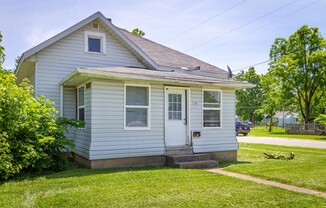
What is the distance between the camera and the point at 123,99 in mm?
8781

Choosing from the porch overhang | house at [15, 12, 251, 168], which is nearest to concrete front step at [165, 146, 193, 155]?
house at [15, 12, 251, 168]

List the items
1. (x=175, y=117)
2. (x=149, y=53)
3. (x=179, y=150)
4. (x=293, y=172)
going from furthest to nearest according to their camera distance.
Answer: (x=149, y=53)
(x=175, y=117)
(x=179, y=150)
(x=293, y=172)

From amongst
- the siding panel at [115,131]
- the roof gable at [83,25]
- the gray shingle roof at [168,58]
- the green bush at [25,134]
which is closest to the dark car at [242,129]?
the gray shingle roof at [168,58]

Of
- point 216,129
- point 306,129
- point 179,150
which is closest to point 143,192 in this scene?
point 179,150

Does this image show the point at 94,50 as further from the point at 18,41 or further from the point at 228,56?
the point at 228,56

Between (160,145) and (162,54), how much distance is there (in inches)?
244

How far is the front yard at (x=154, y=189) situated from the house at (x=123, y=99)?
118 centimetres

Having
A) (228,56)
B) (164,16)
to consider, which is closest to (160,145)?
(164,16)

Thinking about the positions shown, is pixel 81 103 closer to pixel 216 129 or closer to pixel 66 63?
pixel 66 63

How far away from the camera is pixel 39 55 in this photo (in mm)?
10234

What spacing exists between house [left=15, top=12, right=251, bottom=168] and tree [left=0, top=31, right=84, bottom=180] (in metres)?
0.96

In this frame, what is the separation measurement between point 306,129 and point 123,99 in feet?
87.3

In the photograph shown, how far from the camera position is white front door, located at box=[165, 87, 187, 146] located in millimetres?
9609

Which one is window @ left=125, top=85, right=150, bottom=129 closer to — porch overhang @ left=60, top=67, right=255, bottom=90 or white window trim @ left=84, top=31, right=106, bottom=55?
porch overhang @ left=60, top=67, right=255, bottom=90
